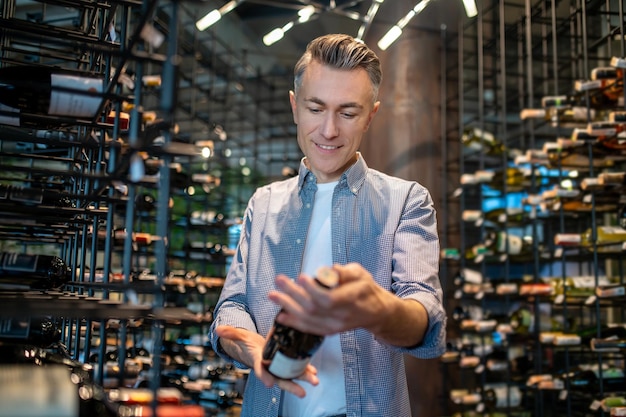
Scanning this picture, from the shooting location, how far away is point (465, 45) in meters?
5.68

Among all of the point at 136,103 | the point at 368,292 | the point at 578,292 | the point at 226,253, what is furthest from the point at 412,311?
the point at 226,253

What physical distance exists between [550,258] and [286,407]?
3.03m

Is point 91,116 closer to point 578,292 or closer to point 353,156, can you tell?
point 353,156

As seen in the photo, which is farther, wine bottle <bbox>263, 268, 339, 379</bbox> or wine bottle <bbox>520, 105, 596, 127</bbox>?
wine bottle <bbox>520, 105, 596, 127</bbox>

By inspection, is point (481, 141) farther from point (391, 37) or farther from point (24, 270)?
point (24, 270)

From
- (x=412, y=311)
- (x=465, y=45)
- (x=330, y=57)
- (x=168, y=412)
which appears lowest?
(x=168, y=412)

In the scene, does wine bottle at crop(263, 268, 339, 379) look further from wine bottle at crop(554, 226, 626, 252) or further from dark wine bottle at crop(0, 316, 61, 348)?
wine bottle at crop(554, 226, 626, 252)

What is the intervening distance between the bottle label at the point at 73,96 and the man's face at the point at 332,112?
0.51 m

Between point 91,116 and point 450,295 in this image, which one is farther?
point 450,295

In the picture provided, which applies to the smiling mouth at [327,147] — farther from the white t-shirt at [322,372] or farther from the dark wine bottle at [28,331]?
the dark wine bottle at [28,331]

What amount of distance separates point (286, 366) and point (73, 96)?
59 centimetres

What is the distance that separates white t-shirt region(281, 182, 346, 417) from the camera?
1302mm

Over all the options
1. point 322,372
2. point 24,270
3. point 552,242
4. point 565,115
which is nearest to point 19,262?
point 24,270

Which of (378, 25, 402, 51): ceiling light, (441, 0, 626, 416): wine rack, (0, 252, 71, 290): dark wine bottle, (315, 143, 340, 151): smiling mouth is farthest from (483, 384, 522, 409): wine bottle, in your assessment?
(0, 252, 71, 290): dark wine bottle
